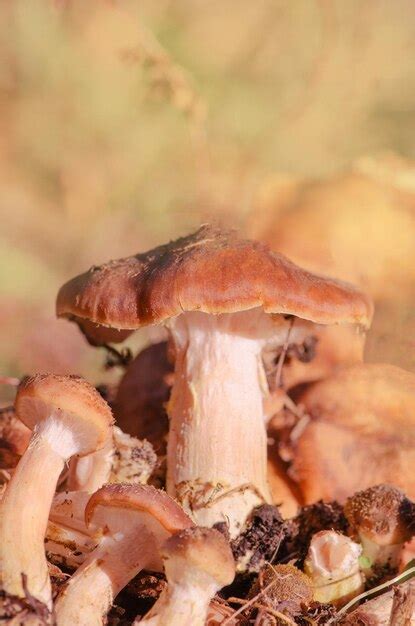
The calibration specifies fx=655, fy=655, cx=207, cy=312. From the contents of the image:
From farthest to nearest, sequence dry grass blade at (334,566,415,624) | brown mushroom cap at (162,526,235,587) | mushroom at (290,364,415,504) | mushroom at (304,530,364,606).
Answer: mushroom at (290,364,415,504) → mushroom at (304,530,364,606) → dry grass blade at (334,566,415,624) → brown mushroom cap at (162,526,235,587)

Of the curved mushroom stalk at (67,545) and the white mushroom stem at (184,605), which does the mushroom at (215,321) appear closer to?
the curved mushroom stalk at (67,545)

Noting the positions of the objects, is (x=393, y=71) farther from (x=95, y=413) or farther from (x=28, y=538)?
(x=28, y=538)

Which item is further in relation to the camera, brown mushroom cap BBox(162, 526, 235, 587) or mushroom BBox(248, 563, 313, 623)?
mushroom BBox(248, 563, 313, 623)

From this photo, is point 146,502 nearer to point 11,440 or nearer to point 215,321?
point 215,321

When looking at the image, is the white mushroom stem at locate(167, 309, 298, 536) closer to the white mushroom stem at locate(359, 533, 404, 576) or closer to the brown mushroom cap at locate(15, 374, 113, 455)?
the white mushroom stem at locate(359, 533, 404, 576)

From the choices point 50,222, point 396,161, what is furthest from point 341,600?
point 50,222

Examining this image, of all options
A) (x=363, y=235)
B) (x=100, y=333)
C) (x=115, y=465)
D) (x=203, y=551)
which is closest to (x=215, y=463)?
(x=115, y=465)

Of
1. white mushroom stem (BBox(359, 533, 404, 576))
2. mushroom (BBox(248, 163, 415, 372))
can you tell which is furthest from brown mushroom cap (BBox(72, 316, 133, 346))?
white mushroom stem (BBox(359, 533, 404, 576))
